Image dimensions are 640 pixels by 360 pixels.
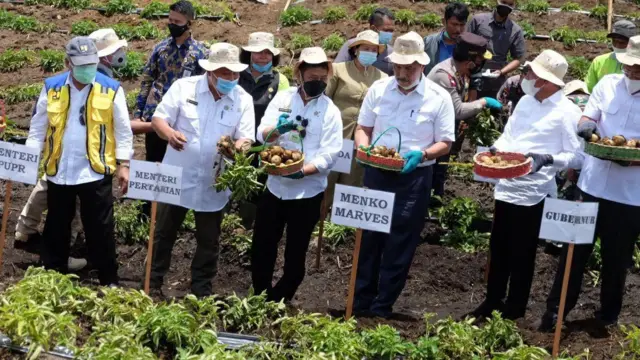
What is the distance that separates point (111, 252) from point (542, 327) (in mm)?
3463

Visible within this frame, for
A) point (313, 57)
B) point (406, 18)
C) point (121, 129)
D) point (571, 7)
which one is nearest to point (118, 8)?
point (406, 18)

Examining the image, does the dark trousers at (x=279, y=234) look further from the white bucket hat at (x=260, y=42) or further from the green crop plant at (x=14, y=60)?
the green crop plant at (x=14, y=60)

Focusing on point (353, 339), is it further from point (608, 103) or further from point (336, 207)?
point (608, 103)

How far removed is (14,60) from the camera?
1628cm

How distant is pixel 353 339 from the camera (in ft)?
23.4

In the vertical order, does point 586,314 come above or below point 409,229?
below

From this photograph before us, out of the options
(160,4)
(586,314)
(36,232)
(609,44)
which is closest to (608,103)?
(586,314)

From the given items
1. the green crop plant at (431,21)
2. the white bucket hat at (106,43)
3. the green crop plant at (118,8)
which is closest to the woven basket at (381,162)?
the white bucket hat at (106,43)

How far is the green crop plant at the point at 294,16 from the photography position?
1808 centimetres

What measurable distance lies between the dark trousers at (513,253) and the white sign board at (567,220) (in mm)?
889

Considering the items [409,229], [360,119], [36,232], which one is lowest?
[36,232]

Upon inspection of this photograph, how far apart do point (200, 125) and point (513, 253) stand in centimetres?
262

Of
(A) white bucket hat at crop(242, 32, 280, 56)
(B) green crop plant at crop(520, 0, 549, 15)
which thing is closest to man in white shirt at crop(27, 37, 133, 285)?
(A) white bucket hat at crop(242, 32, 280, 56)

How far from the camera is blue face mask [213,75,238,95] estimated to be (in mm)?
8547
